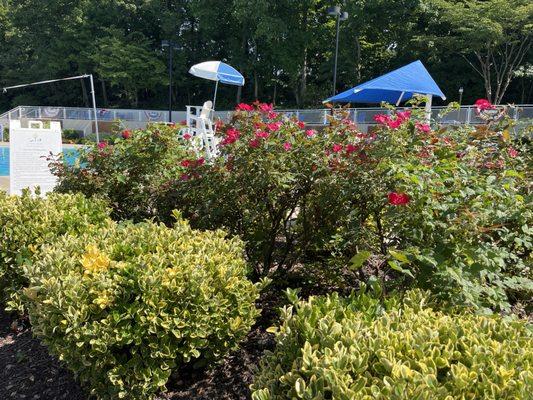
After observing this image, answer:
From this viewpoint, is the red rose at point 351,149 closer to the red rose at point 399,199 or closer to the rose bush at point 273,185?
the rose bush at point 273,185

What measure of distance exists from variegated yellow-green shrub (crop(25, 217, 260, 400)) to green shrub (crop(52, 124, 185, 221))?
1833 mm

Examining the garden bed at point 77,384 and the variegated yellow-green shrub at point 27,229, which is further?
the variegated yellow-green shrub at point 27,229

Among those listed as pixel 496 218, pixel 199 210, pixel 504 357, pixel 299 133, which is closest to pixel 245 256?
pixel 199 210

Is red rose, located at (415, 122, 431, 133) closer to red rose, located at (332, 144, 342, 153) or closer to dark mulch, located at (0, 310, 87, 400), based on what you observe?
red rose, located at (332, 144, 342, 153)

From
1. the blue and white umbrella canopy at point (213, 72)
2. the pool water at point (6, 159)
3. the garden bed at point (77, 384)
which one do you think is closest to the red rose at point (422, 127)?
the garden bed at point (77, 384)

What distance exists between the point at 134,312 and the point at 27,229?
1550mm

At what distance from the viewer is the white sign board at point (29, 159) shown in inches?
269

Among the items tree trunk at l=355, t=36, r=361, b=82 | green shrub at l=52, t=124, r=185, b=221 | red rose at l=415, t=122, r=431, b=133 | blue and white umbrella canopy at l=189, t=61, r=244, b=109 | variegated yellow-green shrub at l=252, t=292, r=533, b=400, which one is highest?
tree trunk at l=355, t=36, r=361, b=82

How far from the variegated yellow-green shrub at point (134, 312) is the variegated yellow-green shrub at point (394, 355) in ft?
1.87

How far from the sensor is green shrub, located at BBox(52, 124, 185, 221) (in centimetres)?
425

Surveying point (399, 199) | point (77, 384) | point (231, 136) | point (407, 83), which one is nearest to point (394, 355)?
point (399, 199)

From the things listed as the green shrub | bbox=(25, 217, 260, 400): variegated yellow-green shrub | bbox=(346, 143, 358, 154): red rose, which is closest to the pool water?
the green shrub

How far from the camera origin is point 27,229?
3240 mm

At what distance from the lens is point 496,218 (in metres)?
2.19
